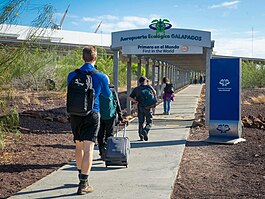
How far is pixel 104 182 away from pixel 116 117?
169cm

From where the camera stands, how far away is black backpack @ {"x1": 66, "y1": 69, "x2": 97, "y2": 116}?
18.6 ft

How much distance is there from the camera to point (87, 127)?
587cm

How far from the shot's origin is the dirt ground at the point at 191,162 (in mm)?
6391

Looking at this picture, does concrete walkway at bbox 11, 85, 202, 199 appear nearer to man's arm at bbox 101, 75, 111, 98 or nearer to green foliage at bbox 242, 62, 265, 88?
man's arm at bbox 101, 75, 111, 98

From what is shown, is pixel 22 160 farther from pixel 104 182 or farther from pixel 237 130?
pixel 237 130

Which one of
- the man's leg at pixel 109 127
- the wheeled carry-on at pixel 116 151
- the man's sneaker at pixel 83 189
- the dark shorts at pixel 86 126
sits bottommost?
the man's sneaker at pixel 83 189

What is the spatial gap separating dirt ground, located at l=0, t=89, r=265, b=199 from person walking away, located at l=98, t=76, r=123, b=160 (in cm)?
87

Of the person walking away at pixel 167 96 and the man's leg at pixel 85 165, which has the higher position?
the person walking away at pixel 167 96

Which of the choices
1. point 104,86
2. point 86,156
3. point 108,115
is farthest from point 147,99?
point 86,156

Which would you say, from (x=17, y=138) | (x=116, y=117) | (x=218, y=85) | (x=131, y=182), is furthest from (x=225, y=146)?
(x=17, y=138)

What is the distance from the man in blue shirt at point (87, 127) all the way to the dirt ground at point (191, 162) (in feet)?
3.52

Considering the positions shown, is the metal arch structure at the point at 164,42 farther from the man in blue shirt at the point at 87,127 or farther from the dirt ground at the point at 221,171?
the man in blue shirt at the point at 87,127

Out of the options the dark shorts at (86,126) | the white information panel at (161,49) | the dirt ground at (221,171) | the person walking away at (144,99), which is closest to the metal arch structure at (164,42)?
the white information panel at (161,49)

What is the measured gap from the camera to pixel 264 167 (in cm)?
785
